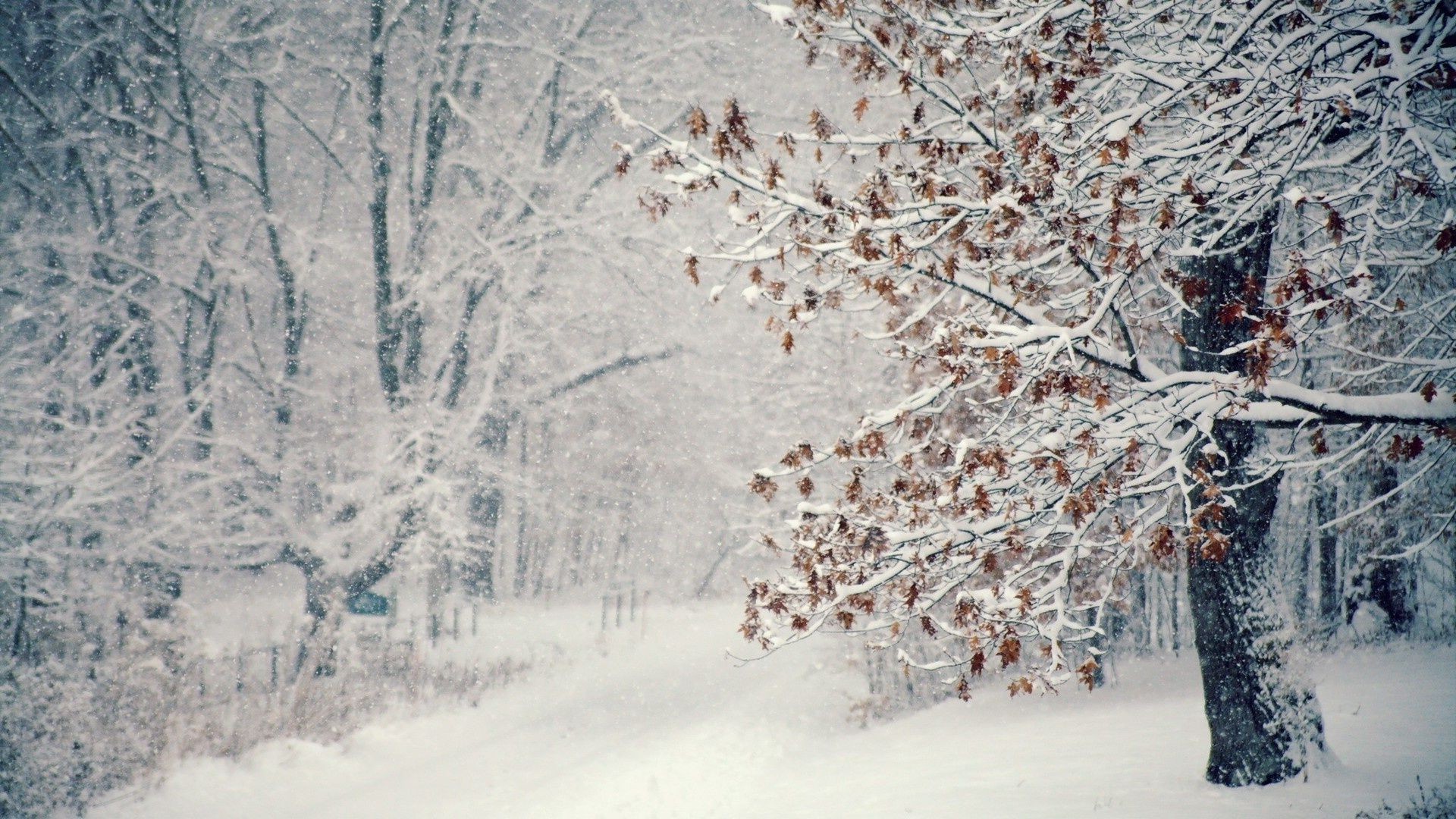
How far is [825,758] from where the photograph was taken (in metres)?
10.8

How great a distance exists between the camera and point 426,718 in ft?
42.0

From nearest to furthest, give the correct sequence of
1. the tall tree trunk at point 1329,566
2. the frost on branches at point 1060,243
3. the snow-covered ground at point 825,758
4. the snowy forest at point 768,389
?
the frost on branches at point 1060,243, the snowy forest at point 768,389, the snow-covered ground at point 825,758, the tall tree trunk at point 1329,566

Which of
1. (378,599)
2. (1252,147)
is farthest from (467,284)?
(1252,147)

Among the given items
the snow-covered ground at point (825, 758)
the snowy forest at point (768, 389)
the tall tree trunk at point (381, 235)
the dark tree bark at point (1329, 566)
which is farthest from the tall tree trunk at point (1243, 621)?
the tall tree trunk at point (381, 235)

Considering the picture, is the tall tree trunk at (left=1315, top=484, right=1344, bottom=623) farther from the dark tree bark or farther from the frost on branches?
the frost on branches

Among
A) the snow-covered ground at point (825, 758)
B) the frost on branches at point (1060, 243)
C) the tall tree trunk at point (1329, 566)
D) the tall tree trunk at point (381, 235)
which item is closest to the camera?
the frost on branches at point (1060, 243)

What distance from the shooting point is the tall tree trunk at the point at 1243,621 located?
6215 mm


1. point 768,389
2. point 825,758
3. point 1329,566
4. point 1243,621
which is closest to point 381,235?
point 768,389

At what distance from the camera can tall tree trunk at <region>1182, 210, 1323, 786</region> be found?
6.21 m

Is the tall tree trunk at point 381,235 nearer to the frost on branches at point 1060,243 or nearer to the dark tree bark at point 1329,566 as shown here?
the frost on branches at point 1060,243

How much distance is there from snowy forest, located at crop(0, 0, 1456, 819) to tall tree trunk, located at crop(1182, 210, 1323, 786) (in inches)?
1.3

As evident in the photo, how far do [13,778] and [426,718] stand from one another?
17.0ft

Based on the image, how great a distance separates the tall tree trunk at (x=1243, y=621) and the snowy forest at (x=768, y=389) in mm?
34

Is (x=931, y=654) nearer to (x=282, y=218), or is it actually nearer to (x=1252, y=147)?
(x=1252, y=147)
